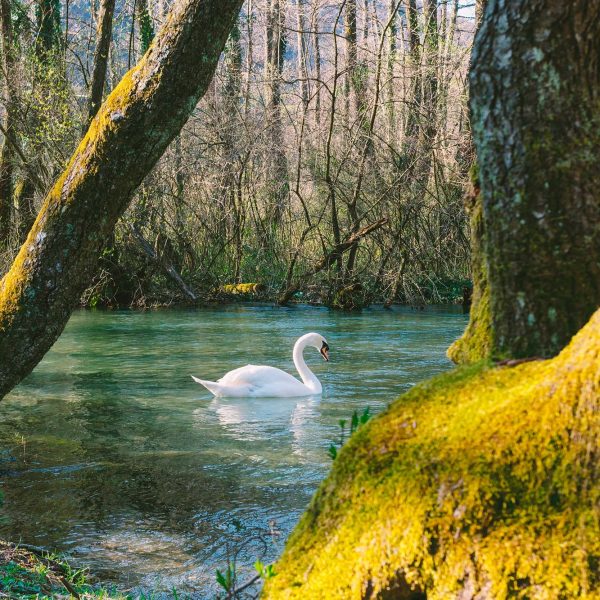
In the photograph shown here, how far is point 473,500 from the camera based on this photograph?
2244mm

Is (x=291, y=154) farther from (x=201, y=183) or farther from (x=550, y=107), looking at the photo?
(x=550, y=107)

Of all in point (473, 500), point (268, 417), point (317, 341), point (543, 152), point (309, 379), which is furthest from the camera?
point (317, 341)

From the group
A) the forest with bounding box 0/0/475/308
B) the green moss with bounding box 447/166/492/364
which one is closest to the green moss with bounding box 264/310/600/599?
the green moss with bounding box 447/166/492/364

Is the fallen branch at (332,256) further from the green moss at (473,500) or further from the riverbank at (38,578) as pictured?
the green moss at (473,500)

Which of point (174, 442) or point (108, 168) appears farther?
point (174, 442)

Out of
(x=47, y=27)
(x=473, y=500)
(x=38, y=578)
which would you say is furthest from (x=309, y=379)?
(x=47, y=27)

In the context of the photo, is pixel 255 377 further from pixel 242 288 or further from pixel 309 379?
pixel 242 288

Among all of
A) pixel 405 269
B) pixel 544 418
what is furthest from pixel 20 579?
pixel 405 269

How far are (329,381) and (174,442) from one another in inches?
165

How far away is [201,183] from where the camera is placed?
23750 mm

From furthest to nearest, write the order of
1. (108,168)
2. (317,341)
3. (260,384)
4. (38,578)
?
(317,341), (260,384), (38,578), (108,168)

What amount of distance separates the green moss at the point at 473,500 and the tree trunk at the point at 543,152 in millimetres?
250

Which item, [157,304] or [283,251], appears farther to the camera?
[283,251]

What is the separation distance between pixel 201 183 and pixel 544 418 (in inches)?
865
